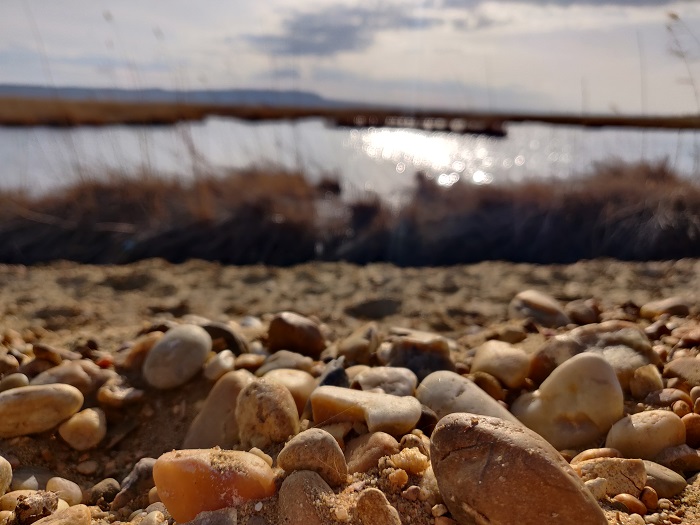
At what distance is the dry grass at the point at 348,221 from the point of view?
5281mm

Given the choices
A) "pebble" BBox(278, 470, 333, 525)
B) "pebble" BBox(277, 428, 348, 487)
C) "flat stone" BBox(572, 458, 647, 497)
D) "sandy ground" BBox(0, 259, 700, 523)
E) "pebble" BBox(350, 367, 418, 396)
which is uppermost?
"pebble" BBox(277, 428, 348, 487)

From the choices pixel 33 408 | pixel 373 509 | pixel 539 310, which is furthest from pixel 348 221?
pixel 373 509

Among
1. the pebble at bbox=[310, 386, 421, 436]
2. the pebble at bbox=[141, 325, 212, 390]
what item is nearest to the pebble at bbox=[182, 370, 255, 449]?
the pebble at bbox=[141, 325, 212, 390]

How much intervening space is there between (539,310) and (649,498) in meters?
1.56

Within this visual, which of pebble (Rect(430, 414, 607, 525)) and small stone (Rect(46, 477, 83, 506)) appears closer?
pebble (Rect(430, 414, 607, 525))

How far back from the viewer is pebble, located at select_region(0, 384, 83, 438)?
6.93 ft

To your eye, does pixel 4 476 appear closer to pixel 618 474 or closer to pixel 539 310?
pixel 618 474

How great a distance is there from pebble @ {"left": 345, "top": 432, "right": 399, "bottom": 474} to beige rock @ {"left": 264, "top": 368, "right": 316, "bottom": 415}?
0.40m

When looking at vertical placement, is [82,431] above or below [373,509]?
below

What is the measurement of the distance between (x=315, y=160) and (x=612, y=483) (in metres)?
5.27

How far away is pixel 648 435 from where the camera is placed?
1851mm

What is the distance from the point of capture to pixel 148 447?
2234 millimetres

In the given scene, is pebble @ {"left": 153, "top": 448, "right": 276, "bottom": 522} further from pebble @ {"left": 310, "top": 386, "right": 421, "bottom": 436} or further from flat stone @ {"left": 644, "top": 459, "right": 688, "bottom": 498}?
flat stone @ {"left": 644, "top": 459, "right": 688, "bottom": 498}

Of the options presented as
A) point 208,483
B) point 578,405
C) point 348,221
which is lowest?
point 348,221
